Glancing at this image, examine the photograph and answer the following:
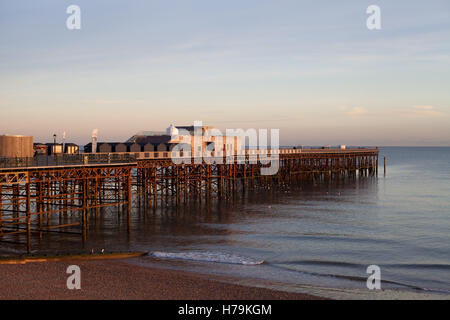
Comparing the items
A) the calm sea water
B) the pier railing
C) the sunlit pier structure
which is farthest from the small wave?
the pier railing

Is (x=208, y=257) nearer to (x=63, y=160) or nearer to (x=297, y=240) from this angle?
(x=297, y=240)

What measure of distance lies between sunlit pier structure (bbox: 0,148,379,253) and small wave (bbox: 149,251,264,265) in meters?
5.50

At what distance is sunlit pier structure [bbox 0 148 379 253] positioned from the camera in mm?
25741

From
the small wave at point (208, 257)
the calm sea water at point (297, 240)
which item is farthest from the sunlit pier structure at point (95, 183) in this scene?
the small wave at point (208, 257)

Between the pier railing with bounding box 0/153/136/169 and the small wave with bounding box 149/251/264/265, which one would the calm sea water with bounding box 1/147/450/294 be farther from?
the pier railing with bounding box 0/153/136/169

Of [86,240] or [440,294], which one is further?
[86,240]

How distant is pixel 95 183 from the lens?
31359 mm

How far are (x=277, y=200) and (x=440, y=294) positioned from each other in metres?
Answer: 29.3

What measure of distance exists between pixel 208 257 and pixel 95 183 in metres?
11.7

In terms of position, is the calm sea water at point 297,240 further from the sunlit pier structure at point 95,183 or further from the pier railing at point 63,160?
the pier railing at point 63,160
